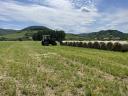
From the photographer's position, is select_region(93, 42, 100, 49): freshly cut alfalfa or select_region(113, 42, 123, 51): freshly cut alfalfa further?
select_region(93, 42, 100, 49): freshly cut alfalfa

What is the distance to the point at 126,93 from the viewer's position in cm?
738

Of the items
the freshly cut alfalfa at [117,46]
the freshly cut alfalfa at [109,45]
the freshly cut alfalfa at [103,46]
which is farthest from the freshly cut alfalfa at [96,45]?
the freshly cut alfalfa at [117,46]

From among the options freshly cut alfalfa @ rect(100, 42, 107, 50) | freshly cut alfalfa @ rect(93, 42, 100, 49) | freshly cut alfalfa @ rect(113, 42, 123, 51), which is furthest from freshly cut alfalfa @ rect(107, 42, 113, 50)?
freshly cut alfalfa @ rect(93, 42, 100, 49)

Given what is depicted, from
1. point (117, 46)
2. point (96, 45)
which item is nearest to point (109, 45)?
point (117, 46)

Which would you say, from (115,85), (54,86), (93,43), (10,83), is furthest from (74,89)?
(93,43)

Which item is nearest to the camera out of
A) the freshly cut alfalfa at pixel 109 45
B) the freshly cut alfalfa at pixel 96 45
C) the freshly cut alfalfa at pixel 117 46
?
the freshly cut alfalfa at pixel 117 46

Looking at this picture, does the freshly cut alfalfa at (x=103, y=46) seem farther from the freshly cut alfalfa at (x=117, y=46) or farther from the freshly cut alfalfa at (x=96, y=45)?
the freshly cut alfalfa at (x=117, y=46)

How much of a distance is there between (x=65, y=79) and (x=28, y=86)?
1768 mm

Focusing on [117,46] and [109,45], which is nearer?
[117,46]

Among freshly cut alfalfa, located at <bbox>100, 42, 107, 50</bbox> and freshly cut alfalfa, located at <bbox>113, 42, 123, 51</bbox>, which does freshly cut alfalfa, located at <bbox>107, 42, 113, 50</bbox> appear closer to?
freshly cut alfalfa, located at <bbox>113, 42, 123, 51</bbox>

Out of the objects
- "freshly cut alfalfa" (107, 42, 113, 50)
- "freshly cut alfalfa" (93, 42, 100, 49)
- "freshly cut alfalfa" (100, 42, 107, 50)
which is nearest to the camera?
"freshly cut alfalfa" (107, 42, 113, 50)

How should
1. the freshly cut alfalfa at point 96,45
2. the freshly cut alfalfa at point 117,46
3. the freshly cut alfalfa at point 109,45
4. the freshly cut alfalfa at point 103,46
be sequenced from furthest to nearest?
the freshly cut alfalfa at point 96,45 → the freshly cut alfalfa at point 103,46 → the freshly cut alfalfa at point 109,45 → the freshly cut alfalfa at point 117,46

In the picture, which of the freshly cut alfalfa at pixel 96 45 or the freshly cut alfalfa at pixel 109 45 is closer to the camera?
the freshly cut alfalfa at pixel 109 45

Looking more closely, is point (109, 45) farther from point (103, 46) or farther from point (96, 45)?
point (96, 45)
